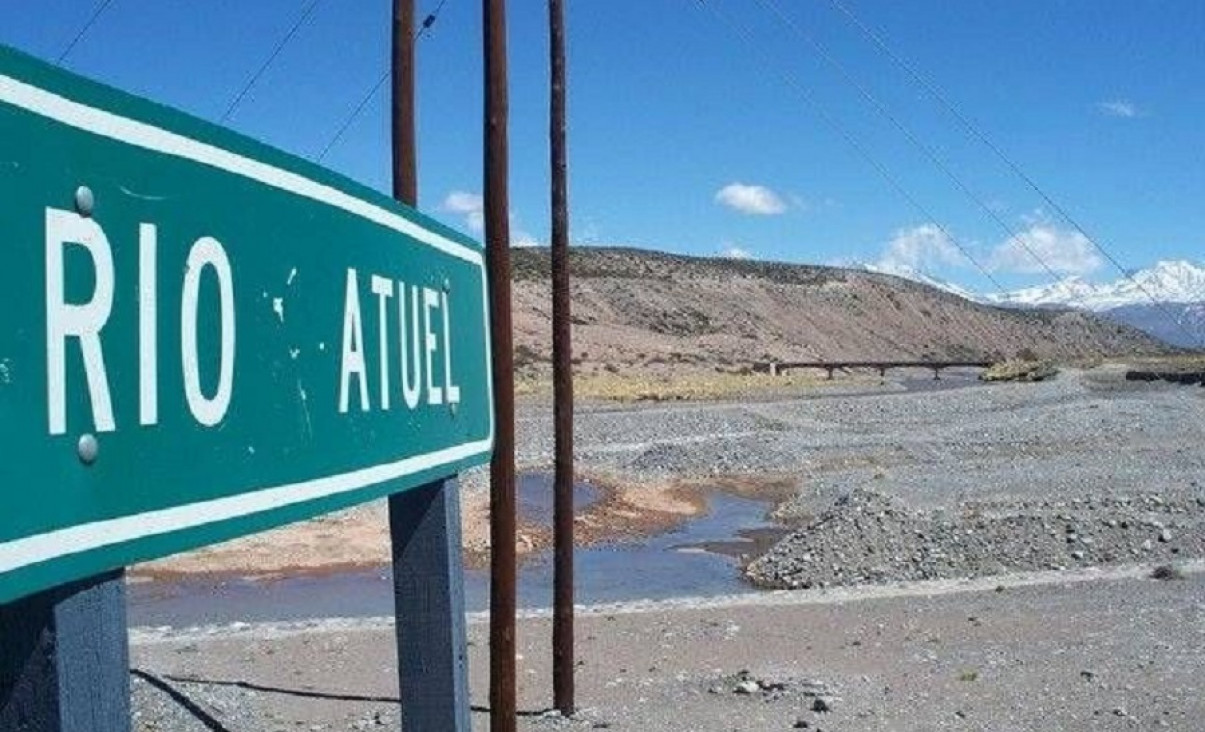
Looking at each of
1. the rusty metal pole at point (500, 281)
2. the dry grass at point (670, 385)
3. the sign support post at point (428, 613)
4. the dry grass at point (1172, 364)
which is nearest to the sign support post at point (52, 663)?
the sign support post at point (428, 613)

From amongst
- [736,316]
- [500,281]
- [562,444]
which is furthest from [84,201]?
[736,316]

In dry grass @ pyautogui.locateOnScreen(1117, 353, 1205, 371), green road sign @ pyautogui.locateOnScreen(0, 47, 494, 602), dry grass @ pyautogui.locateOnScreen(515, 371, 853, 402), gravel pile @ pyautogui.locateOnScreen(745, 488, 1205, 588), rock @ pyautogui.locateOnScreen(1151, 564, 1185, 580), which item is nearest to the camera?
green road sign @ pyautogui.locateOnScreen(0, 47, 494, 602)

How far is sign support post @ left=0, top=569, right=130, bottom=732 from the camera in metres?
1.47

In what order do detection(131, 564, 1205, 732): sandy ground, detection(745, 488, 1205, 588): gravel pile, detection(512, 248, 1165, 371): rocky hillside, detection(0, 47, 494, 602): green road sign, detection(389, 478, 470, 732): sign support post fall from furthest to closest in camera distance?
detection(512, 248, 1165, 371): rocky hillside, detection(745, 488, 1205, 588): gravel pile, detection(131, 564, 1205, 732): sandy ground, detection(389, 478, 470, 732): sign support post, detection(0, 47, 494, 602): green road sign

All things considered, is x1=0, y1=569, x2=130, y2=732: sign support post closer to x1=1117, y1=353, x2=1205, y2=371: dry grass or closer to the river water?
the river water

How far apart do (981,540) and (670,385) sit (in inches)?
2317

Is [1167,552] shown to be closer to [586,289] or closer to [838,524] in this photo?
[838,524]

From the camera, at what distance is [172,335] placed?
5.37ft

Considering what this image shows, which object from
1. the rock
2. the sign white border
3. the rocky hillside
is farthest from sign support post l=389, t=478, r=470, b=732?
the rocky hillside

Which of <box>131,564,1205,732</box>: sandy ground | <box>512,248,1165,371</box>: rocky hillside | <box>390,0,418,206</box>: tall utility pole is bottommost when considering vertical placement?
<box>131,564,1205,732</box>: sandy ground

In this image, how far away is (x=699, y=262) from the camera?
6344 inches

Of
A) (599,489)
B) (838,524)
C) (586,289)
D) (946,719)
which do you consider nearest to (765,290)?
(586,289)

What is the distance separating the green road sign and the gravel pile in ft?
67.1

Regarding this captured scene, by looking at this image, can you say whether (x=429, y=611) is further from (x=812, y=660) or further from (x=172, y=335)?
(x=812, y=660)
